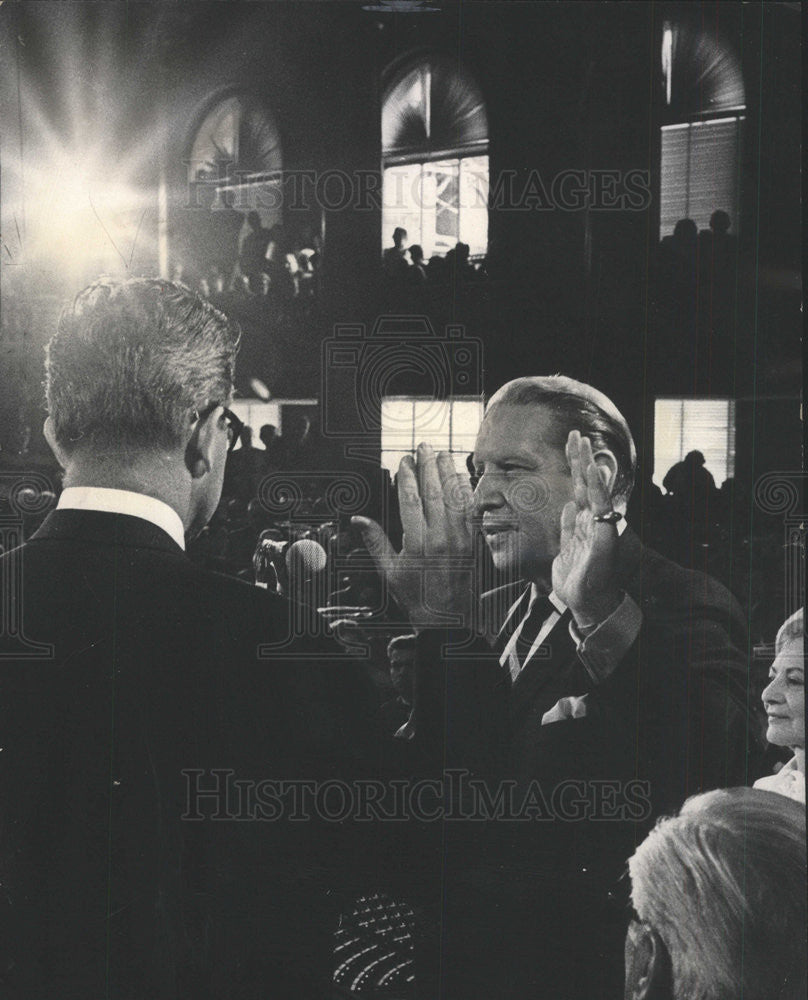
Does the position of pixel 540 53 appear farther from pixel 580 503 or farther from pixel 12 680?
pixel 12 680

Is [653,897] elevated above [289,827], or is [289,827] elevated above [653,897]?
[289,827]

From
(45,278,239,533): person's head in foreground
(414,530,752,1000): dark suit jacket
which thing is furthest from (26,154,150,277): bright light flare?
(414,530,752,1000): dark suit jacket

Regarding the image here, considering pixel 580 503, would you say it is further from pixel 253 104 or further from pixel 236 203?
pixel 253 104

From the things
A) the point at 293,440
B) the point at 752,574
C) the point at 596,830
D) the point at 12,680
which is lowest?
the point at 596,830

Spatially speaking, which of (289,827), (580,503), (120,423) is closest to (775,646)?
(580,503)

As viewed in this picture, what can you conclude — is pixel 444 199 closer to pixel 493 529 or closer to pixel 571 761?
pixel 493 529

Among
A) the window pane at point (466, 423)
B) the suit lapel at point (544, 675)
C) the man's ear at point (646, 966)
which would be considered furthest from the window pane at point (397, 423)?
the man's ear at point (646, 966)

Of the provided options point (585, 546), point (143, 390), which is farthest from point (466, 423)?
point (143, 390)
